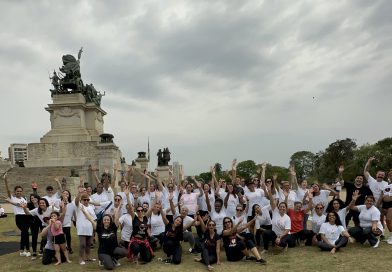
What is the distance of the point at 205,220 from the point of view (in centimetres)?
932

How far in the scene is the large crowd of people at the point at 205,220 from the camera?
→ 7969 millimetres

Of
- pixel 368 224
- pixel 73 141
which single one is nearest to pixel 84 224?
pixel 368 224

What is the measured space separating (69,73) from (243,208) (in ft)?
104

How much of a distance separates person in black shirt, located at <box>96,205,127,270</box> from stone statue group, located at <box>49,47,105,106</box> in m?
30.2

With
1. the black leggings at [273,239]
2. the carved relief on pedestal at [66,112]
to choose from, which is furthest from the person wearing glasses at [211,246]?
the carved relief on pedestal at [66,112]

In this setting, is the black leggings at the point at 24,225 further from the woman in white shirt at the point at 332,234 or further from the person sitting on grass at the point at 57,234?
the woman in white shirt at the point at 332,234

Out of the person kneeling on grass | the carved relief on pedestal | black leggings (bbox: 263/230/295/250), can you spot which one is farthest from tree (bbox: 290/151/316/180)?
the person kneeling on grass

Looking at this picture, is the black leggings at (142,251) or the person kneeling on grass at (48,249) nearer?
the black leggings at (142,251)

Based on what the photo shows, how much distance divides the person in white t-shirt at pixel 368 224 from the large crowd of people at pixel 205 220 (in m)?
0.02

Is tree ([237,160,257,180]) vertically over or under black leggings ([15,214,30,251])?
over

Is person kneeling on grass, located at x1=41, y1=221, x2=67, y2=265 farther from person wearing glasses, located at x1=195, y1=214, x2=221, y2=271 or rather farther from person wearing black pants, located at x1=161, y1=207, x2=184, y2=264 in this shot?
person wearing glasses, located at x1=195, y1=214, x2=221, y2=271

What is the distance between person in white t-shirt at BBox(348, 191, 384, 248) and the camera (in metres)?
8.61

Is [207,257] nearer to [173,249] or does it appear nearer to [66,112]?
[173,249]

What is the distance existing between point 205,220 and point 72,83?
30.0 metres
